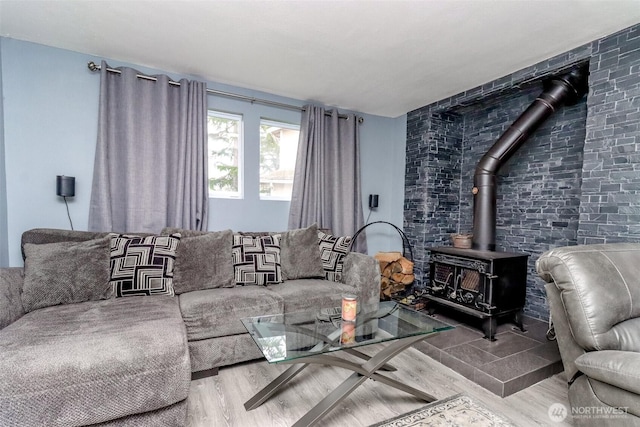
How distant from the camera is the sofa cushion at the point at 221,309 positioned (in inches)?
74.7

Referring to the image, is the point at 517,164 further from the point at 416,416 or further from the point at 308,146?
the point at 416,416

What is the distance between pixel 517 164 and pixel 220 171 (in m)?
3.13

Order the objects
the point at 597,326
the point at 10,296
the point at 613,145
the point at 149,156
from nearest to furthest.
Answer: the point at 597,326, the point at 10,296, the point at 613,145, the point at 149,156

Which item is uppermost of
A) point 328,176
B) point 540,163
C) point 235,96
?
point 235,96

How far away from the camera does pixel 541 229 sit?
2.84 meters

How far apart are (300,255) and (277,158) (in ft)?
4.08

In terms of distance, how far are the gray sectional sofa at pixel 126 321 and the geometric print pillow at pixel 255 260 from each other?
0.10ft

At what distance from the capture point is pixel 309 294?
89.9 inches

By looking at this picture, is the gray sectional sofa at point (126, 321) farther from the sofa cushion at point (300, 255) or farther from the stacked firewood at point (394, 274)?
the stacked firewood at point (394, 274)

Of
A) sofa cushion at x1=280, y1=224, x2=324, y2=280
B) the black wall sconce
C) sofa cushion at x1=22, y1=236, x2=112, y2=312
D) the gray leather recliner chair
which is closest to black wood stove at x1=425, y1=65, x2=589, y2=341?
the gray leather recliner chair

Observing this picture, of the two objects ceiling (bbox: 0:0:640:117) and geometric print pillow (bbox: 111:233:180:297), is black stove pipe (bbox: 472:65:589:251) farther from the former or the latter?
geometric print pillow (bbox: 111:233:180:297)

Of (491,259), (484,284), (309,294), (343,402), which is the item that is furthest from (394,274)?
(343,402)

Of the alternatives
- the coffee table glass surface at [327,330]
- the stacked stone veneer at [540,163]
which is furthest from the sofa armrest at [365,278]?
the stacked stone veneer at [540,163]

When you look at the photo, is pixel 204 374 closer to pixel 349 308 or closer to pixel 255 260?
pixel 255 260
